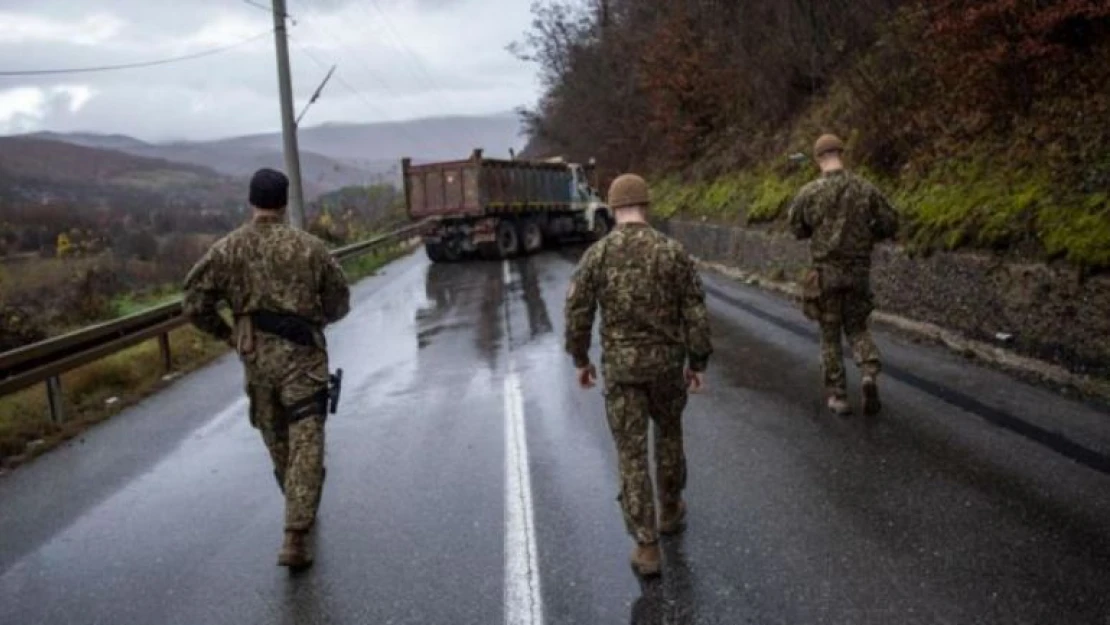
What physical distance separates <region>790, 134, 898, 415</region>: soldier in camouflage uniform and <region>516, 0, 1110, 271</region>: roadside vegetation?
1995mm

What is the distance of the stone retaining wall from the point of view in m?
7.29

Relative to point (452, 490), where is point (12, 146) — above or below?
above

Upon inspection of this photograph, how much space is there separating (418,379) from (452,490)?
12.3 feet

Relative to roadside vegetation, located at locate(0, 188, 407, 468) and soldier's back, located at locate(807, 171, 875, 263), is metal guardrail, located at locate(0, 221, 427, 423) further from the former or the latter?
soldier's back, located at locate(807, 171, 875, 263)

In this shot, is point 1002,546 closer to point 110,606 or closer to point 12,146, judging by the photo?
point 110,606

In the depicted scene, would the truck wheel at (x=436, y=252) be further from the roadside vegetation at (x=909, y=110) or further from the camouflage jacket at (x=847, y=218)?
the camouflage jacket at (x=847, y=218)

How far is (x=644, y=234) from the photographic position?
4.51 metres

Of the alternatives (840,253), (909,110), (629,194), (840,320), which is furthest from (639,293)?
(909,110)

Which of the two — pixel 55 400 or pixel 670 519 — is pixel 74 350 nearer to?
pixel 55 400

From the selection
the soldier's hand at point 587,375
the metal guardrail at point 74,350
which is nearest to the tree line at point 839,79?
the soldier's hand at point 587,375

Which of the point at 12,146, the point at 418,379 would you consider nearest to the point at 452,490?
the point at 418,379

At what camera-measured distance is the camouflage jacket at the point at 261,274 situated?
16.0 ft

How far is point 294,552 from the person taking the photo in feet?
15.5

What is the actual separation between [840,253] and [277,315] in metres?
4.19
